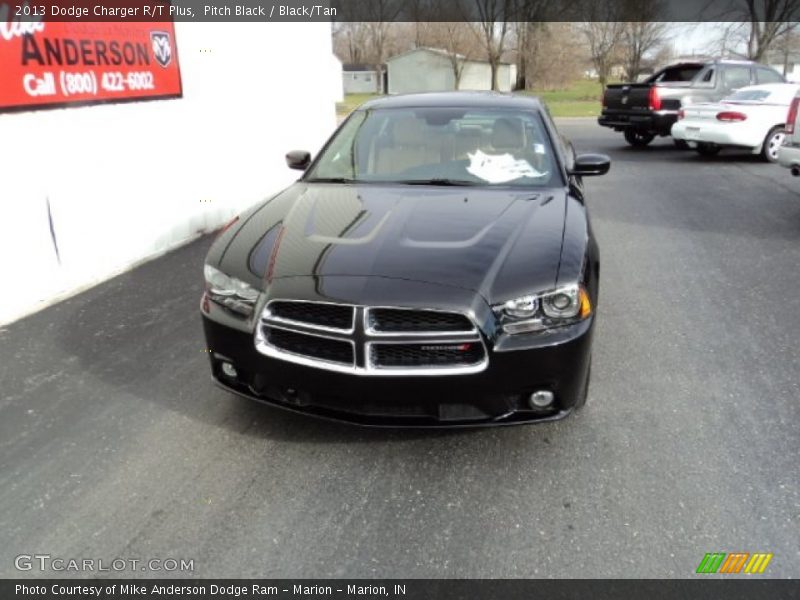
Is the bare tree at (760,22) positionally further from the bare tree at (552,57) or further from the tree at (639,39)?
the bare tree at (552,57)

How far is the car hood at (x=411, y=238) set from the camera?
2.88 m

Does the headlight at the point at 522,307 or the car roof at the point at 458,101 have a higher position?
the car roof at the point at 458,101

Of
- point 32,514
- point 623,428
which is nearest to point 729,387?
point 623,428

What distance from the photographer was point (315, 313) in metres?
2.84

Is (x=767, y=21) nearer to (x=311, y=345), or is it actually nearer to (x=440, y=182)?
(x=440, y=182)

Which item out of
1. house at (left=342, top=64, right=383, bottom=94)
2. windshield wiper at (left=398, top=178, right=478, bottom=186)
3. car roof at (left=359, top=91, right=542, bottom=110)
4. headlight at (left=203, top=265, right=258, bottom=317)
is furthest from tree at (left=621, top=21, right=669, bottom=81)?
headlight at (left=203, top=265, right=258, bottom=317)

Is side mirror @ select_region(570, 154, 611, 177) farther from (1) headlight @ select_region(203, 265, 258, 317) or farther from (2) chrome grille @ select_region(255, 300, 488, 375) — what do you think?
(1) headlight @ select_region(203, 265, 258, 317)


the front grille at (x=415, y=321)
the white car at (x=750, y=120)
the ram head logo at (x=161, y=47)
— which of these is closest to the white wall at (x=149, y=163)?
the ram head logo at (x=161, y=47)

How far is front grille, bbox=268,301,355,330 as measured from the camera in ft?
9.11

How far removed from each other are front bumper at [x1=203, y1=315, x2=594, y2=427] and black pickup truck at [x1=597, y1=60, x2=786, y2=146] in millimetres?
13090

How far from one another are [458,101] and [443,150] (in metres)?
0.64

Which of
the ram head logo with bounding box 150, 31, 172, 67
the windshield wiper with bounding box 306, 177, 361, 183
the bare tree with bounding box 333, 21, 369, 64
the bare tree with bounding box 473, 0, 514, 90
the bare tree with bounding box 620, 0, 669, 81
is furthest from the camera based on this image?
the bare tree with bounding box 333, 21, 369, 64

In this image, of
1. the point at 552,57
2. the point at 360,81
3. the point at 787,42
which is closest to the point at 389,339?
the point at 787,42

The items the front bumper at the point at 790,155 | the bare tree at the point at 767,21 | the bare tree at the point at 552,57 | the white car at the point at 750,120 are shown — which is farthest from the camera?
the bare tree at the point at 552,57
